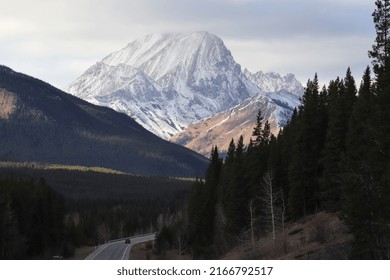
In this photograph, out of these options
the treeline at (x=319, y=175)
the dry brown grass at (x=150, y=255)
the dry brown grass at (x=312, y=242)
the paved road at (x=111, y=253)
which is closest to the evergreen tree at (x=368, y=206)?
the treeline at (x=319, y=175)

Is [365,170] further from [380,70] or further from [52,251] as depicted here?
[52,251]

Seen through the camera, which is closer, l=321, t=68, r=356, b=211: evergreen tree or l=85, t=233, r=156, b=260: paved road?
l=321, t=68, r=356, b=211: evergreen tree

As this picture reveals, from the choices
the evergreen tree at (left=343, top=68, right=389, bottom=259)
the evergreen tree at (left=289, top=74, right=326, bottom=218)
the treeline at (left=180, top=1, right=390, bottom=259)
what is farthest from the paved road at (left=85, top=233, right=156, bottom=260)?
the evergreen tree at (left=343, top=68, right=389, bottom=259)

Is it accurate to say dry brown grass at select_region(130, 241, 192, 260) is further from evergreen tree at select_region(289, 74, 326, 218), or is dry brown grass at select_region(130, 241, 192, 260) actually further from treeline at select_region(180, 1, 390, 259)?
evergreen tree at select_region(289, 74, 326, 218)

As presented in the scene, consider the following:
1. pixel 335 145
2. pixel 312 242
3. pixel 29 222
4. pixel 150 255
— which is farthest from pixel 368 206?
pixel 150 255

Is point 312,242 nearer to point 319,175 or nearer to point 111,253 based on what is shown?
point 319,175

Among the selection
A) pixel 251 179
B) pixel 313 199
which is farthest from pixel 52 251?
pixel 313 199

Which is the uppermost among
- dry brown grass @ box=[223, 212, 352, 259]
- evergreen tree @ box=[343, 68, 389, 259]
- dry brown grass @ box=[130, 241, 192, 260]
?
evergreen tree @ box=[343, 68, 389, 259]

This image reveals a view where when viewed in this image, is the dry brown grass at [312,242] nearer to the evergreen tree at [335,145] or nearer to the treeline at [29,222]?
the evergreen tree at [335,145]

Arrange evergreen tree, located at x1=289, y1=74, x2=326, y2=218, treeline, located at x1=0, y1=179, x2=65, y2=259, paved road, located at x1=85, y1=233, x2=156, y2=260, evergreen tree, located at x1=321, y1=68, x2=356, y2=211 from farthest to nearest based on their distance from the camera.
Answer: paved road, located at x1=85, y1=233, x2=156, y2=260, treeline, located at x1=0, y1=179, x2=65, y2=259, evergreen tree, located at x1=289, y1=74, x2=326, y2=218, evergreen tree, located at x1=321, y1=68, x2=356, y2=211
